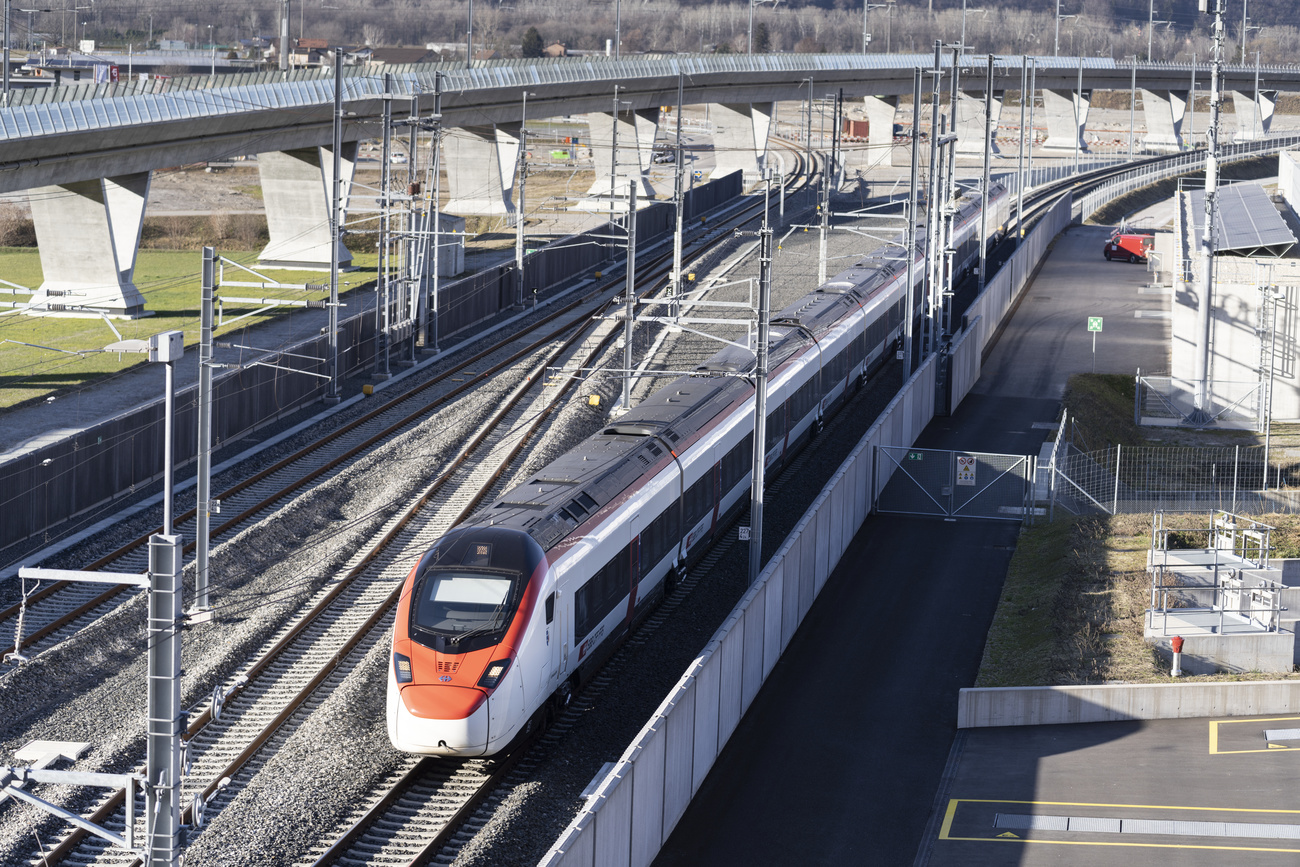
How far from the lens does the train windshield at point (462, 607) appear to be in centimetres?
2045

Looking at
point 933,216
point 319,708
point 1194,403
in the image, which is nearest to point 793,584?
point 319,708

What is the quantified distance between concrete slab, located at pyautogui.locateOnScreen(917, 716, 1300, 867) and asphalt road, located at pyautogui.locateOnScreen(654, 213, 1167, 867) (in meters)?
0.54

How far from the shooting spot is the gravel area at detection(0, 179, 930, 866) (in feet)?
63.0

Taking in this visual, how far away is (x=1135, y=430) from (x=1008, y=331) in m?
14.2

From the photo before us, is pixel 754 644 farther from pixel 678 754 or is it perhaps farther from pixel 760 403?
pixel 760 403

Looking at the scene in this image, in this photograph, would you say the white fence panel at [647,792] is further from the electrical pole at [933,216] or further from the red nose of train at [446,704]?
the electrical pole at [933,216]

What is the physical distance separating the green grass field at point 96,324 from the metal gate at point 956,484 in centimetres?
2029

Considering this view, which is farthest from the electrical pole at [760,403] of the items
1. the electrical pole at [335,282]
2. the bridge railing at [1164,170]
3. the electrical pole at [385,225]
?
the bridge railing at [1164,170]

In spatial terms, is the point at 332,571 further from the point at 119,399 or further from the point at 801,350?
the point at 119,399

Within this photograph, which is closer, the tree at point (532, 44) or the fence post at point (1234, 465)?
the fence post at point (1234, 465)

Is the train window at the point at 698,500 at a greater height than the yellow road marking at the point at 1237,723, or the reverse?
the train window at the point at 698,500

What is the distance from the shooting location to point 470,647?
66.6 feet

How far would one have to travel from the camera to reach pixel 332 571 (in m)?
29.5

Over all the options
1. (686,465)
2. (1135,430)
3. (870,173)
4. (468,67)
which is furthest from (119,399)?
(870,173)
